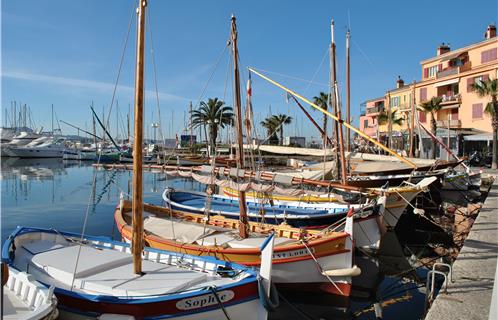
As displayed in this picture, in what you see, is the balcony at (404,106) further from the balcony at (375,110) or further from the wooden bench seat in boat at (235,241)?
the wooden bench seat in boat at (235,241)

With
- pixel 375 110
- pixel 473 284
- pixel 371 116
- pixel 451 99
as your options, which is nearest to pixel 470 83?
pixel 451 99

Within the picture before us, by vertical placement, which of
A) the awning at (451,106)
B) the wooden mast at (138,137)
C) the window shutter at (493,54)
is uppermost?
the window shutter at (493,54)

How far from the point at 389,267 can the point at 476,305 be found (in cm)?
668

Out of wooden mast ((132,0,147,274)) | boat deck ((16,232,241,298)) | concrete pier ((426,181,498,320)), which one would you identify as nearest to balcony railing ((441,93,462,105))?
concrete pier ((426,181,498,320))

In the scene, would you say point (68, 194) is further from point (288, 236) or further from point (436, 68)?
point (436, 68)

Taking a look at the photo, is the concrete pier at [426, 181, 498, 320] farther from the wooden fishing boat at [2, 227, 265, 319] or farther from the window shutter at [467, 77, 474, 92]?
the window shutter at [467, 77, 474, 92]

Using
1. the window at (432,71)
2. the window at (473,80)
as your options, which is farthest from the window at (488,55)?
the window at (432,71)

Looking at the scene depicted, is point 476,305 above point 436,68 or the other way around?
the other way around

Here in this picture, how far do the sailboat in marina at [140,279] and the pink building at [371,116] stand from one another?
59954 millimetres

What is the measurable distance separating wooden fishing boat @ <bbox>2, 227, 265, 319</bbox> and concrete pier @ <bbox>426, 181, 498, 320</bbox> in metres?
3.83

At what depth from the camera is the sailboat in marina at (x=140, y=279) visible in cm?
701

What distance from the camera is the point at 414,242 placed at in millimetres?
17781

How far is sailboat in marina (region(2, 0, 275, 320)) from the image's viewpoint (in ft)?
23.0

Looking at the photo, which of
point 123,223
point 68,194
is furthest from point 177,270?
point 68,194
